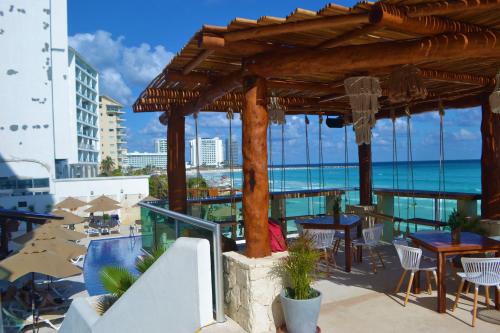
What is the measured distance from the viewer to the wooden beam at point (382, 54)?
377 centimetres

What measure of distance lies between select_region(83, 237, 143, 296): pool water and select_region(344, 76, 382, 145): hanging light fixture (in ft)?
23.4

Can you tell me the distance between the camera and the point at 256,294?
4.09m

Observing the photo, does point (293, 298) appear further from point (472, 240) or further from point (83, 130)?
point (83, 130)

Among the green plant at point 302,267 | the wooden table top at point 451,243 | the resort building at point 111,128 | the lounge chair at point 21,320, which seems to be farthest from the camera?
the resort building at point 111,128

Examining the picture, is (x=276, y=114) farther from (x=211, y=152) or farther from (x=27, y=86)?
(x=211, y=152)

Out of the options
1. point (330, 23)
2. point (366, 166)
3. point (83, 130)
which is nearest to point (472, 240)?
point (330, 23)

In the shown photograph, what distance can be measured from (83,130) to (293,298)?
2422 inches

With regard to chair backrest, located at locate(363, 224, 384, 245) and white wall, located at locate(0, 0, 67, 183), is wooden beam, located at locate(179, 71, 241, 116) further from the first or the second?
white wall, located at locate(0, 0, 67, 183)

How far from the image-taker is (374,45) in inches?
160

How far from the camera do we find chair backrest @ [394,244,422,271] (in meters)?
4.76

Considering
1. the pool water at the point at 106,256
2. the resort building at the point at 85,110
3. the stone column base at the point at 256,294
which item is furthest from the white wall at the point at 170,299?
the resort building at the point at 85,110

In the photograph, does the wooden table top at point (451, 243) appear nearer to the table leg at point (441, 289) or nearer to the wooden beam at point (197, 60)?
the table leg at point (441, 289)

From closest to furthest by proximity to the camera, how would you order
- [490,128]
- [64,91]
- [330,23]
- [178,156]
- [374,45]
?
[330,23]
[374,45]
[490,128]
[178,156]
[64,91]

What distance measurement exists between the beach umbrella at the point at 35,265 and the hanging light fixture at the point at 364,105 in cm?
599
